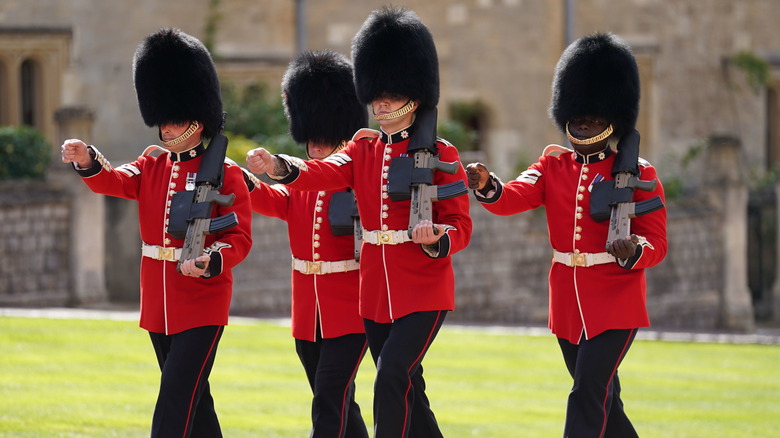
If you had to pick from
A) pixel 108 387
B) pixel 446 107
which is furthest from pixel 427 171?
pixel 446 107

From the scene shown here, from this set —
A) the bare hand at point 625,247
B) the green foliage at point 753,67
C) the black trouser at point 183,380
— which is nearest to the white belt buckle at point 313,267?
the black trouser at point 183,380

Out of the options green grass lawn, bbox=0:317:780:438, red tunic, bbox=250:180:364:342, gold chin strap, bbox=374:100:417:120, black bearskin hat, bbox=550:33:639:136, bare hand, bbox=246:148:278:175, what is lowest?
green grass lawn, bbox=0:317:780:438

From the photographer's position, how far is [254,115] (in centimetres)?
1739

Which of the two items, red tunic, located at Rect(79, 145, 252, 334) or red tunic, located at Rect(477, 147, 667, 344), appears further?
red tunic, located at Rect(477, 147, 667, 344)

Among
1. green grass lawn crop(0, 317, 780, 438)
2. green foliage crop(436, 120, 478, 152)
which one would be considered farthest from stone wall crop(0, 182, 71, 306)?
green foliage crop(436, 120, 478, 152)

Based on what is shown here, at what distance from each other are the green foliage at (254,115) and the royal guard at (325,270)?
8.66m

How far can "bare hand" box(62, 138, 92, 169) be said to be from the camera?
6281 mm

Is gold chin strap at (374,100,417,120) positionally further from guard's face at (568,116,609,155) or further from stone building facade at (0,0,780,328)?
stone building facade at (0,0,780,328)

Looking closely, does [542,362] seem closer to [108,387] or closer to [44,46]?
[108,387]

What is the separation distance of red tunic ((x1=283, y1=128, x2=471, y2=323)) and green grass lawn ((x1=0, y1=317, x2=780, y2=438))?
206 centimetres

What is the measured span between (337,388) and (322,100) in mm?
1478

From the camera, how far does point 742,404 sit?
10.6 meters

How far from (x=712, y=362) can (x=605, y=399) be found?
7393 mm

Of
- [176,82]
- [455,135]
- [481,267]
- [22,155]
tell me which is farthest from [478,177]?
[455,135]
